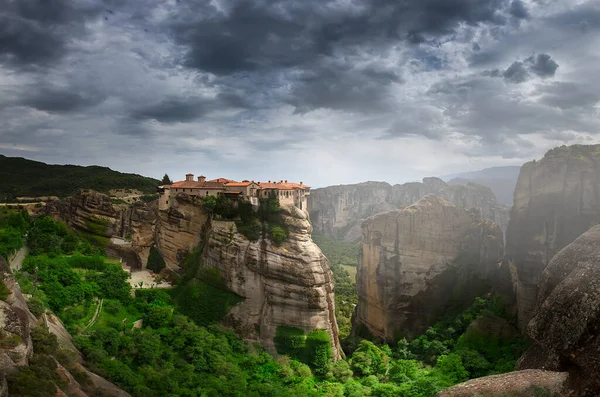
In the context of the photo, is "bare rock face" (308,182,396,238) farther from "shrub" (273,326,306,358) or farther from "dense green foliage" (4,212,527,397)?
"shrub" (273,326,306,358)

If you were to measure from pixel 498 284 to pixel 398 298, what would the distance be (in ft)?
35.2

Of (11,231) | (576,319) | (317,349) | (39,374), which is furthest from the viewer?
(11,231)

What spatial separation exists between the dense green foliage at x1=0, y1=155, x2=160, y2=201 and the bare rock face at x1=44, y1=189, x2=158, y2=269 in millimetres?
23548

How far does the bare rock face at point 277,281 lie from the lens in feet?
128

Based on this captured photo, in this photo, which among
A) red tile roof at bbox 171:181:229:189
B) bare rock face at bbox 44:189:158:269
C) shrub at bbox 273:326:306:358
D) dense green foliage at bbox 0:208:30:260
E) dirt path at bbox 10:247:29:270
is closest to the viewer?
shrub at bbox 273:326:306:358

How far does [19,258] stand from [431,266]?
41815 mm

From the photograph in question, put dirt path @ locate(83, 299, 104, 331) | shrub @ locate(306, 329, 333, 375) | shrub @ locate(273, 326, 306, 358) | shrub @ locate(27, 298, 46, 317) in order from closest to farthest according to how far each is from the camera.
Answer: shrub @ locate(27, 298, 46, 317) < dirt path @ locate(83, 299, 104, 331) < shrub @ locate(306, 329, 333, 375) < shrub @ locate(273, 326, 306, 358)

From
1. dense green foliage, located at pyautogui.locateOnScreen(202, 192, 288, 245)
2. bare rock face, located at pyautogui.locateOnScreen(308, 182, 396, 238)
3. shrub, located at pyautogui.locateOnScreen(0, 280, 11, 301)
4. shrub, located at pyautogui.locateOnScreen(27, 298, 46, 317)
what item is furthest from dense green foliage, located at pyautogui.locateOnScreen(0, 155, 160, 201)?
bare rock face, located at pyautogui.locateOnScreen(308, 182, 396, 238)

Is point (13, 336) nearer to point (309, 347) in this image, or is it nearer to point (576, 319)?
point (576, 319)

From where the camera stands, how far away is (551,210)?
4025cm

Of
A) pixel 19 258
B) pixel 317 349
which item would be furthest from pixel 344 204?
pixel 19 258

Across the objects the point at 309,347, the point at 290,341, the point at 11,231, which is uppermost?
the point at 11,231

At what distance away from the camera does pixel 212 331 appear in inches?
1540

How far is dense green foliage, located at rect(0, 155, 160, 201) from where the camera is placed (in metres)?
82.2
